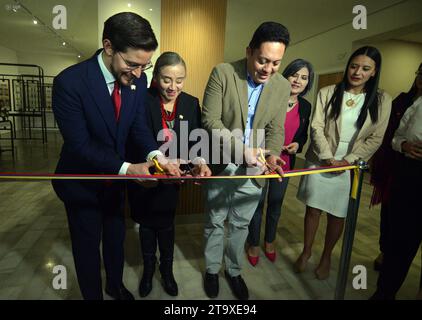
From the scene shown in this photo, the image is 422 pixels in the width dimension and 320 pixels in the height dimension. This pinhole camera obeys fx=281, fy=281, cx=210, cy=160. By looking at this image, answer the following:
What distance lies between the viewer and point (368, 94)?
1757mm

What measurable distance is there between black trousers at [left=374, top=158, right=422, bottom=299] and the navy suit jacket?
4.97 feet

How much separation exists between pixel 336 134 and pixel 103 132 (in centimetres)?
142

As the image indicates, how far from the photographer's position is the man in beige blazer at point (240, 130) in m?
1.43

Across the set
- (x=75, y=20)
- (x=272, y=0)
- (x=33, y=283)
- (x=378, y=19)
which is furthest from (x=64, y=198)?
(x=75, y=20)

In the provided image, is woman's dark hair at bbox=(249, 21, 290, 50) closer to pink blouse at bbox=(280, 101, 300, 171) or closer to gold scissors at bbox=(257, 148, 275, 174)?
gold scissors at bbox=(257, 148, 275, 174)

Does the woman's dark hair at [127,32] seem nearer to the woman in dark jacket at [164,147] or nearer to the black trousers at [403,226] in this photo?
the woman in dark jacket at [164,147]

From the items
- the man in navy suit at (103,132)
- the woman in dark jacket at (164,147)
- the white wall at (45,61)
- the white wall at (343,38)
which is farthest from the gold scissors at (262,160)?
the white wall at (45,61)

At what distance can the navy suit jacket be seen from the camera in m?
1.19

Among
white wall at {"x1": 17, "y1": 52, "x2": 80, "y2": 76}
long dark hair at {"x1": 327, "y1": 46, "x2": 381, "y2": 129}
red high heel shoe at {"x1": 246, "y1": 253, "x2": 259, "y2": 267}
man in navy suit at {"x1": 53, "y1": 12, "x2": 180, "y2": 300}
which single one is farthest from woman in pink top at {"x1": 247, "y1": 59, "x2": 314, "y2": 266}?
white wall at {"x1": 17, "y1": 52, "x2": 80, "y2": 76}

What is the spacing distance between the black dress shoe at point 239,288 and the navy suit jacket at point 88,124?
3.49 ft

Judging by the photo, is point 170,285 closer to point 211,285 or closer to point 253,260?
point 211,285

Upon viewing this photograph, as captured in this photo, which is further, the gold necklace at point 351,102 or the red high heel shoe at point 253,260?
the red high heel shoe at point 253,260

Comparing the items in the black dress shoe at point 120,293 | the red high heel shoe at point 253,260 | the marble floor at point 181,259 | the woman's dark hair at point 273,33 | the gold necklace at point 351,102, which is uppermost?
the woman's dark hair at point 273,33

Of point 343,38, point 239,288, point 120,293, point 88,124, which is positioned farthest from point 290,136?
point 343,38
